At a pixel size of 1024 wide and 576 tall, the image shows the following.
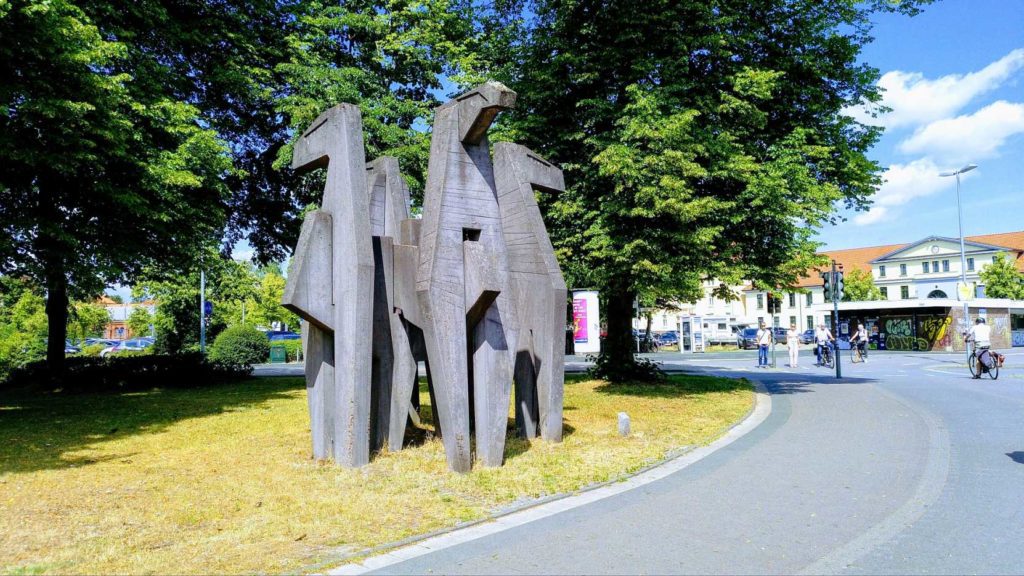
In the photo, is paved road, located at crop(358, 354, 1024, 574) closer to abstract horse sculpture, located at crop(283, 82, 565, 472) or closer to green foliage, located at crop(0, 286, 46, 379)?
abstract horse sculpture, located at crop(283, 82, 565, 472)

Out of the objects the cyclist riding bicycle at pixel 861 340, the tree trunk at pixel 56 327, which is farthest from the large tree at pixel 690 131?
the cyclist riding bicycle at pixel 861 340

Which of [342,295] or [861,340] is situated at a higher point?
[342,295]

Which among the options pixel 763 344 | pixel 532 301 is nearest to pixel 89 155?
pixel 532 301

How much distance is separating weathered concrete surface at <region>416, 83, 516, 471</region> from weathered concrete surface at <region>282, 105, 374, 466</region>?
32.7 inches

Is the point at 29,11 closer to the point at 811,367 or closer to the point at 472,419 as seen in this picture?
the point at 472,419

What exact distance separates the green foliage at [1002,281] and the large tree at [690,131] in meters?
48.4

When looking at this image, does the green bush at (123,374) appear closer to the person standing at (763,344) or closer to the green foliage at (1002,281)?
the person standing at (763,344)

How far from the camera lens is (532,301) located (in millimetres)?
9438

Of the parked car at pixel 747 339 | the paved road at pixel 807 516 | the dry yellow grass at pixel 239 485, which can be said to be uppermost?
the parked car at pixel 747 339

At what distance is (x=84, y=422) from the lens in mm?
12406

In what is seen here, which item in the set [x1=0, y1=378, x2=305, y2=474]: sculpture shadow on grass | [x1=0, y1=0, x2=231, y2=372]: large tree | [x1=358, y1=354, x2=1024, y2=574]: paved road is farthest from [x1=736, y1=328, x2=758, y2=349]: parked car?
[x1=0, y1=0, x2=231, y2=372]: large tree

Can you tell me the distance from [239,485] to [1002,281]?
63964 mm

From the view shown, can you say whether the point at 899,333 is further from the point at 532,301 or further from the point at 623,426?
the point at 532,301

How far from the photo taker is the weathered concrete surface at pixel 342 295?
783 cm
